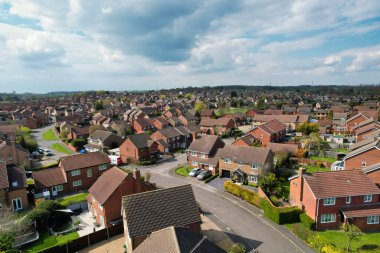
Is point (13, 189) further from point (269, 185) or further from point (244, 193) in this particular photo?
point (269, 185)

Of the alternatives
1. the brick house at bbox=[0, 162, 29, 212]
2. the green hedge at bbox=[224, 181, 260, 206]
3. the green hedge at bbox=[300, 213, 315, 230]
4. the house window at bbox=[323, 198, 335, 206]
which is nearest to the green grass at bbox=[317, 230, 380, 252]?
the green hedge at bbox=[300, 213, 315, 230]

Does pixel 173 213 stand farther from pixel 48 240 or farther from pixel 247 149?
pixel 247 149

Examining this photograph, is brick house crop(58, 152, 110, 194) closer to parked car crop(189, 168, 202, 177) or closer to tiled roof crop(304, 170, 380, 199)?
parked car crop(189, 168, 202, 177)

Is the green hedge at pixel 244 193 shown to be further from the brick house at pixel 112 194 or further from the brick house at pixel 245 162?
the brick house at pixel 112 194

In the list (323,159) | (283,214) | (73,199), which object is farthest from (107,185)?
(323,159)

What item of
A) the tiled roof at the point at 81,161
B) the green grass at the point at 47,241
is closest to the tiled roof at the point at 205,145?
the tiled roof at the point at 81,161

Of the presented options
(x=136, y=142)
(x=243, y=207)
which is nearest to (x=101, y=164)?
(x=136, y=142)
